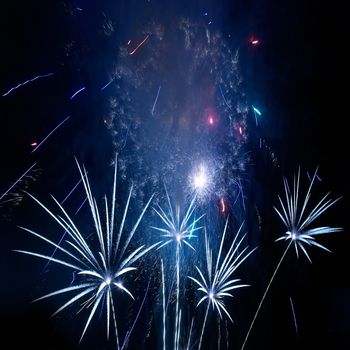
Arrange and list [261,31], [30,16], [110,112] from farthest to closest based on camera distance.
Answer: [261,31]
[110,112]
[30,16]

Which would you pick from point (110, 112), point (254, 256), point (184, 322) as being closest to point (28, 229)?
point (110, 112)

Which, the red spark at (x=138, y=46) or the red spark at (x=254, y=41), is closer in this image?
the red spark at (x=138, y=46)

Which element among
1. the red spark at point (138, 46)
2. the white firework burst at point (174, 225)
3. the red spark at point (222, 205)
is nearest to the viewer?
the red spark at point (138, 46)

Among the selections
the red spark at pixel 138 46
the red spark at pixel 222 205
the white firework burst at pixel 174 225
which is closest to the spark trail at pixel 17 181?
the white firework burst at pixel 174 225

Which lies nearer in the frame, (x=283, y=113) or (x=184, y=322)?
(x=184, y=322)

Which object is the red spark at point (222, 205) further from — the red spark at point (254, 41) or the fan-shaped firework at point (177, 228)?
the red spark at point (254, 41)

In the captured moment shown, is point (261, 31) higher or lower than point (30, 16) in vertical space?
higher

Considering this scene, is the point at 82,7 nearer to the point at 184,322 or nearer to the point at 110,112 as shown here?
the point at 110,112

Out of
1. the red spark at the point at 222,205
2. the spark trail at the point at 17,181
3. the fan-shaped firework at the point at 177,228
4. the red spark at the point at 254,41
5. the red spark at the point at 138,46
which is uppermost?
the red spark at the point at 254,41

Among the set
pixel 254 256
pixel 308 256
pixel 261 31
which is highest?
pixel 261 31

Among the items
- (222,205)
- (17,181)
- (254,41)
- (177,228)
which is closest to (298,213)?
(222,205)

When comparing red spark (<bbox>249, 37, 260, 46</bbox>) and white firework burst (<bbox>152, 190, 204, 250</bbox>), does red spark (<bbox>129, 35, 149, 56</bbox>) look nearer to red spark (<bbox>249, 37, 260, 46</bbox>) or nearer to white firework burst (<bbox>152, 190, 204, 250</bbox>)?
white firework burst (<bbox>152, 190, 204, 250</bbox>)
